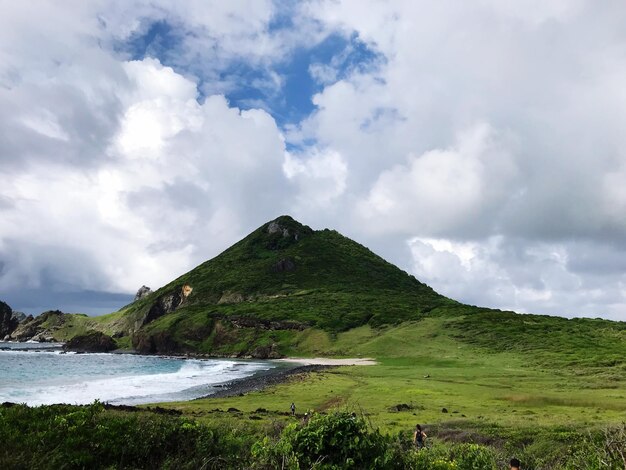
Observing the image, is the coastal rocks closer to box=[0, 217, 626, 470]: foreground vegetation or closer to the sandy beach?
box=[0, 217, 626, 470]: foreground vegetation

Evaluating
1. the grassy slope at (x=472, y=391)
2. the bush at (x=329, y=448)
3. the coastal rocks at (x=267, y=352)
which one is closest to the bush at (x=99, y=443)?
the bush at (x=329, y=448)

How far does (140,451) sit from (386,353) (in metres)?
139

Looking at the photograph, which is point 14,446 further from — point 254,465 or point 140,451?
point 254,465

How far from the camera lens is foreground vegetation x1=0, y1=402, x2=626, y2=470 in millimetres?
11203

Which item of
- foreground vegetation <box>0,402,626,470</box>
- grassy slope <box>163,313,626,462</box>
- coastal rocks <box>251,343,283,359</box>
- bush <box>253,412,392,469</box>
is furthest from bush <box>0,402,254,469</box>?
coastal rocks <box>251,343,283,359</box>

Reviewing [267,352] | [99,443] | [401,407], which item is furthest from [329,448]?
[267,352]

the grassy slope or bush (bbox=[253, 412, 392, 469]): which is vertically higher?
bush (bbox=[253, 412, 392, 469])

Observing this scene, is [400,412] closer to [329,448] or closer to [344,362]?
[329,448]

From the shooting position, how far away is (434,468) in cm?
1234

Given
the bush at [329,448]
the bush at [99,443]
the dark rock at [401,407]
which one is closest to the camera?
the bush at [99,443]

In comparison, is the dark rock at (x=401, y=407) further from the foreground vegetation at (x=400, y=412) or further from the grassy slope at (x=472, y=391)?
the grassy slope at (x=472, y=391)

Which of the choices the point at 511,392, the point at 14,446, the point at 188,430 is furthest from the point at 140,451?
the point at 511,392

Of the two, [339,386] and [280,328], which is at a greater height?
[280,328]

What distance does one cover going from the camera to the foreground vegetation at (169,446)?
36.8 ft
